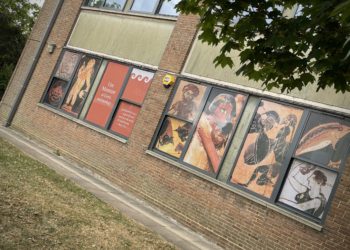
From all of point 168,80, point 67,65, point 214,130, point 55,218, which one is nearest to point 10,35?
point 67,65

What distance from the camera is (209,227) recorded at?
9031 mm

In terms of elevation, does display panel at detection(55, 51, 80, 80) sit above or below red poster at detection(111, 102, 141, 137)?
above

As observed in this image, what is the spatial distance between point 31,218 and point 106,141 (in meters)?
6.16

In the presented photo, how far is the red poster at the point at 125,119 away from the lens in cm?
1191

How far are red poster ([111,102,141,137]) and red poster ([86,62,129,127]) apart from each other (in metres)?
0.37

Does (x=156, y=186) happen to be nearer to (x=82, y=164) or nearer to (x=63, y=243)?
(x=82, y=164)

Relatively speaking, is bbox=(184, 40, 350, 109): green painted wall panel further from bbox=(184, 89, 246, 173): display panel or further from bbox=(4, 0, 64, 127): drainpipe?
bbox=(4, 0, 64, 127): drainpipe

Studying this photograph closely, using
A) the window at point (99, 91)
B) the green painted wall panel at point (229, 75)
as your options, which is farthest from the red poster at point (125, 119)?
the green painted wall panel at point (229, 75)

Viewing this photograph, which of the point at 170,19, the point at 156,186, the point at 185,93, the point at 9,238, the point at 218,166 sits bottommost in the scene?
the point at 9,238

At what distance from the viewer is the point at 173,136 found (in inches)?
419

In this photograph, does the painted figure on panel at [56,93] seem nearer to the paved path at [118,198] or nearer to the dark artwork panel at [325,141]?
the paved path at [118,198]

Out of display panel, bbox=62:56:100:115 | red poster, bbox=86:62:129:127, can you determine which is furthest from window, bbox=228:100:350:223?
display panel, bbox=62:56:100:115

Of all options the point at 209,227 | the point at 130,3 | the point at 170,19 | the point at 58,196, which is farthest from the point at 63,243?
the point at 130,3

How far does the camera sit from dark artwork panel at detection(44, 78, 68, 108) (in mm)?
14414
